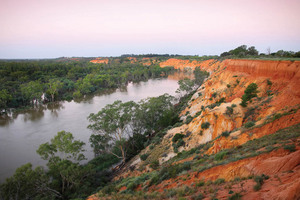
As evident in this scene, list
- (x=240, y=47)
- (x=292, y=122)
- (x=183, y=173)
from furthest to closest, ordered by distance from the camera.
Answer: (x=240, y=47) < (x=292, y=122) < (x=183, y=173)

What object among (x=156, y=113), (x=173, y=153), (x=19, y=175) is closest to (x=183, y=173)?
(x=173, y=153)

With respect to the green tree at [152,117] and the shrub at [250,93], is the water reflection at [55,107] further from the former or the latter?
the shrub at [250,93]

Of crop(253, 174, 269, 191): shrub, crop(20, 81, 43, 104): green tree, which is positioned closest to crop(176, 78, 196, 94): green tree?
crop(253, 174, 269, 191): shrub

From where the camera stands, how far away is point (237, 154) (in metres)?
9.26

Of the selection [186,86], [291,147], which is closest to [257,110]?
[291,147]

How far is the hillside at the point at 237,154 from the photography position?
21.4 ft

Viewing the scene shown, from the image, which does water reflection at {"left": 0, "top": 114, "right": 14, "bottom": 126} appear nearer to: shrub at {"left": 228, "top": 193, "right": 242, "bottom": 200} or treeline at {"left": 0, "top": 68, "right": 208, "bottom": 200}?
treeline at {"left": 0, "top": 68, "right": 208, "bottom": 200}

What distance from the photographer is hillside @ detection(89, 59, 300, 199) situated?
652cm

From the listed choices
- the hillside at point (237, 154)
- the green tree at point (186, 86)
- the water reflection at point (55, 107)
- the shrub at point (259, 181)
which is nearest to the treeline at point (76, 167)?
the hillside at point (237, 154)

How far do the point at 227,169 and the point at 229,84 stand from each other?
812 inches

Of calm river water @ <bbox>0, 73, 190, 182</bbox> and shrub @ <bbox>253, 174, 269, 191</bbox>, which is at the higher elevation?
shrub @ <bbox>253, 174, 269, 191</bbox>

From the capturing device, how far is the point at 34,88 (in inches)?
1756

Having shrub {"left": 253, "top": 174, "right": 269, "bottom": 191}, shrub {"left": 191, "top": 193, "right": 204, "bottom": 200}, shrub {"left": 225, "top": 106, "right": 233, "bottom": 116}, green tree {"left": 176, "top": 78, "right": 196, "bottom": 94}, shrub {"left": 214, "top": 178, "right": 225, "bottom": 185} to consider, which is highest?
green tree {"left": 176, "top": 78, "right": 196, "bottom": 94}

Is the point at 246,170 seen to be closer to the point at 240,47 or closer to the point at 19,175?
the point at 19,175
